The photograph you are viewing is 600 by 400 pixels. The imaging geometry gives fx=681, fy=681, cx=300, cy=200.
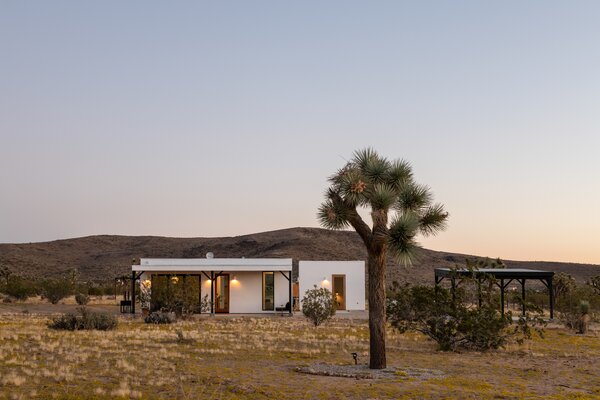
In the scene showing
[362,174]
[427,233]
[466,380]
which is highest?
[362,174]

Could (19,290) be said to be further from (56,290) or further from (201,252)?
(201,252)

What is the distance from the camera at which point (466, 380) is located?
44.3 ft

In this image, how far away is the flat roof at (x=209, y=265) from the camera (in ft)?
114

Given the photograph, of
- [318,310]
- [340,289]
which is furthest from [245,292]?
[318,310]

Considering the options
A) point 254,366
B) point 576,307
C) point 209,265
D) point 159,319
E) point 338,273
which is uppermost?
point 209,265

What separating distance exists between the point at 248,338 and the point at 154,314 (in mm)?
8092

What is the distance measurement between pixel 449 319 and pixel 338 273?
18.6 m

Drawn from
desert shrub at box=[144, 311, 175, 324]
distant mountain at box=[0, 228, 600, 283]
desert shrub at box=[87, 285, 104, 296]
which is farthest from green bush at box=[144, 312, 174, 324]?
distant mountain at box=[0, 228, 600, 283]

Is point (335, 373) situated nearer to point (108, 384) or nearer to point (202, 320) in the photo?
point (108, 384)

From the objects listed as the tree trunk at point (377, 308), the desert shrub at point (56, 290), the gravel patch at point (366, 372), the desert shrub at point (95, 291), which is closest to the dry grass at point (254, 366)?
the gravel patch at point (366, 372)

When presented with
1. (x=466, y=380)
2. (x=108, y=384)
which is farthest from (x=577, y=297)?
(x=108, y=384)

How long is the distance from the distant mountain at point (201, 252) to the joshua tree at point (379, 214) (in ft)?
204

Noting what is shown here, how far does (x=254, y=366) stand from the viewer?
15.1 meters

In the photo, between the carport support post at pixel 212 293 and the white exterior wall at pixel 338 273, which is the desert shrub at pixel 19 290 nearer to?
the carport support post at pixel 212 293
